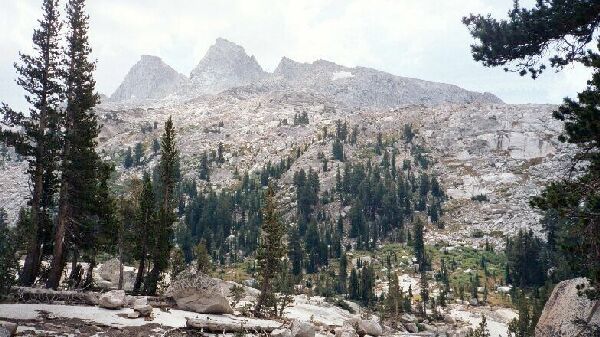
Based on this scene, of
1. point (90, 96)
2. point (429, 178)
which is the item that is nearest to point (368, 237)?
point (429, 178)

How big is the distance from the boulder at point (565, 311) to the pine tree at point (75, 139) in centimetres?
2977

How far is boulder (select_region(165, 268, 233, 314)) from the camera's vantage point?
83.6 ft

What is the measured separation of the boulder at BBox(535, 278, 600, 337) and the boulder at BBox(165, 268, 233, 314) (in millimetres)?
17471

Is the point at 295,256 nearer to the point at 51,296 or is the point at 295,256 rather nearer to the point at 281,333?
the point at 51,296

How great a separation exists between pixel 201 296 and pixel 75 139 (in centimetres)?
1473

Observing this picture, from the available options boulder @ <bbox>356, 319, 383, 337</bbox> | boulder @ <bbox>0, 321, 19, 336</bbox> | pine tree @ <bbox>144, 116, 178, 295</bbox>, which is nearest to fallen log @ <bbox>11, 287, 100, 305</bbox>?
boulder @ <bbox>0, 321, 19, 336</bbox>

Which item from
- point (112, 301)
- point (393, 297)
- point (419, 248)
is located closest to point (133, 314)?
point (112, 301)

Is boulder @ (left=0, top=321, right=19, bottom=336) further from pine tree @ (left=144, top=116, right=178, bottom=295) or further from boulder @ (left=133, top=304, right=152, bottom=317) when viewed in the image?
pine tree @ (left=144, top=116, right=178, bottom=295)

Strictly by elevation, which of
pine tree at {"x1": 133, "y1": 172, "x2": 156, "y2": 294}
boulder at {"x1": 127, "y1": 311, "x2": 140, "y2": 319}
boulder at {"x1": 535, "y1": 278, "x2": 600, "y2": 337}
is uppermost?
pine tree at {"x1": 133, "y1": 172, "x2": 156, "y2": 294}

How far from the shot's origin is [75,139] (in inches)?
1203

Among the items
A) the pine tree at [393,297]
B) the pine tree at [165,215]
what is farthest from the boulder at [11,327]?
the pine tree at [393,297]

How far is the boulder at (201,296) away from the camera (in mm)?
25484

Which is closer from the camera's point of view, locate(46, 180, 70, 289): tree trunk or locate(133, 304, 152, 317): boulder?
locate(133, 304, 152, 317): boulder

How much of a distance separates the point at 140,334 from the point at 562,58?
20893 millimetres
